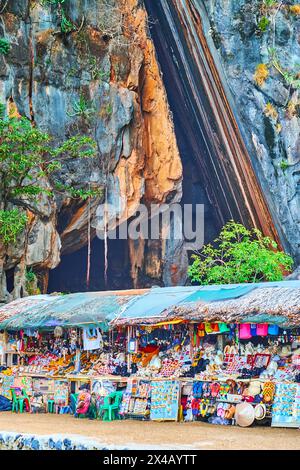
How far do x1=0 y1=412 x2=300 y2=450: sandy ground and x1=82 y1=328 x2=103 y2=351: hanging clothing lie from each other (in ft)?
4.45

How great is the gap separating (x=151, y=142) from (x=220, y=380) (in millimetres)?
12657

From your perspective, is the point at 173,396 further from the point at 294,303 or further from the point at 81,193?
the point at 81,193

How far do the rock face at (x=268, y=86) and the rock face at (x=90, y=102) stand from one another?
2.32 m

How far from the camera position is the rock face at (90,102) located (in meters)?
19.7

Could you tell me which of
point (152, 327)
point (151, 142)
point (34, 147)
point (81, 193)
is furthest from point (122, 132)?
point (152, 327)

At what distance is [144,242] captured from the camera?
936 inches

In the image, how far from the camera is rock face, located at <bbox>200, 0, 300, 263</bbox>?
2136cm

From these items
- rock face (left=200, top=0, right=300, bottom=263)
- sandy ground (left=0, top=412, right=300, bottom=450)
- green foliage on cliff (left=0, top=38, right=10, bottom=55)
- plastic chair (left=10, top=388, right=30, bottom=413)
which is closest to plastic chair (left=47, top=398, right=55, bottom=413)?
plastic chair (left=10, top=388, right=30, bottom=413)

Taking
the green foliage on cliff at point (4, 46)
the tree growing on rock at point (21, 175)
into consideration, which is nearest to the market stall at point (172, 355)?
the tree growing on rock at point (21, 175)

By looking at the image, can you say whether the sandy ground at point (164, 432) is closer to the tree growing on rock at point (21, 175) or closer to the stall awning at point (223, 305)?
the stall awning at point (223, 305)

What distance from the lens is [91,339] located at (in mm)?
12945

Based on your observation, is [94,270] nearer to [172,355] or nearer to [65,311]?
[65,311]

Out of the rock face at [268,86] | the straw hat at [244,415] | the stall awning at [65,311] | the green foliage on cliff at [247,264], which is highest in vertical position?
the rock face at [268,86]

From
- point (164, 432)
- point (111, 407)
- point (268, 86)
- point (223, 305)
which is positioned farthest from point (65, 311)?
point (268, 86)
